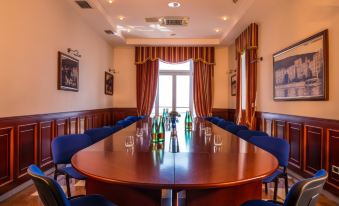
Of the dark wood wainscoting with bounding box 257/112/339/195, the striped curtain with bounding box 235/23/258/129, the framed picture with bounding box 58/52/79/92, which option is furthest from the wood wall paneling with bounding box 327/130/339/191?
the framed picture with bounding box 58/52/79/92

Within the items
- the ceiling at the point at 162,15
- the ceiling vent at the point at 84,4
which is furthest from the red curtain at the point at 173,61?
the ceiling vent at the point at 84,4

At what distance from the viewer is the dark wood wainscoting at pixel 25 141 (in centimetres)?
297

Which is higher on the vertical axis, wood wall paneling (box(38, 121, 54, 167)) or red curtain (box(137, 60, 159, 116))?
red curtain (box(137, 60, 159, 116))

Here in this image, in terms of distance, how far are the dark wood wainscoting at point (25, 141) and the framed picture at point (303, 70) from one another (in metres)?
3.90

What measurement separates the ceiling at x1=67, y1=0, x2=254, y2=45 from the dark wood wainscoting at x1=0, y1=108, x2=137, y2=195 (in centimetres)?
220

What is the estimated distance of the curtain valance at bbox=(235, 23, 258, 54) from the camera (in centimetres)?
539

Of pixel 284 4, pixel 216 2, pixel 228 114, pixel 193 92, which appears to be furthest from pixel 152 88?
pixel 284 4

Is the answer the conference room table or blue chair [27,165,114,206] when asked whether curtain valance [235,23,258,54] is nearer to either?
the conference room table

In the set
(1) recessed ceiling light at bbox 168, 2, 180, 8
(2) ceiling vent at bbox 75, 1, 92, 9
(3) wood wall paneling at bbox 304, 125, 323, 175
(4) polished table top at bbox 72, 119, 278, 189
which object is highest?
(1) recessed ceiling light at bbox 168, 2, 180, 8

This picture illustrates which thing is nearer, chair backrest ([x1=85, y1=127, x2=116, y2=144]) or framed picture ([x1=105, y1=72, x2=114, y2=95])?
chair backrest ([x1=85, y1=127, x2=116, y2=144])

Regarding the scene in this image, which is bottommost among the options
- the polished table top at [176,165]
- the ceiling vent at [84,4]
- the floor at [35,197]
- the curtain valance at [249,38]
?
the floor at [35,197]

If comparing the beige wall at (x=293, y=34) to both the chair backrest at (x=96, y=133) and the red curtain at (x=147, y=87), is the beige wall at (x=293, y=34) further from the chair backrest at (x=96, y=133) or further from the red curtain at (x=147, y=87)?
the red curtain at (x=147, y=87)

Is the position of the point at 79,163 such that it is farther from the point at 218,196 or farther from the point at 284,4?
the point at 284,4

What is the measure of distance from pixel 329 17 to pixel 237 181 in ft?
9.59
